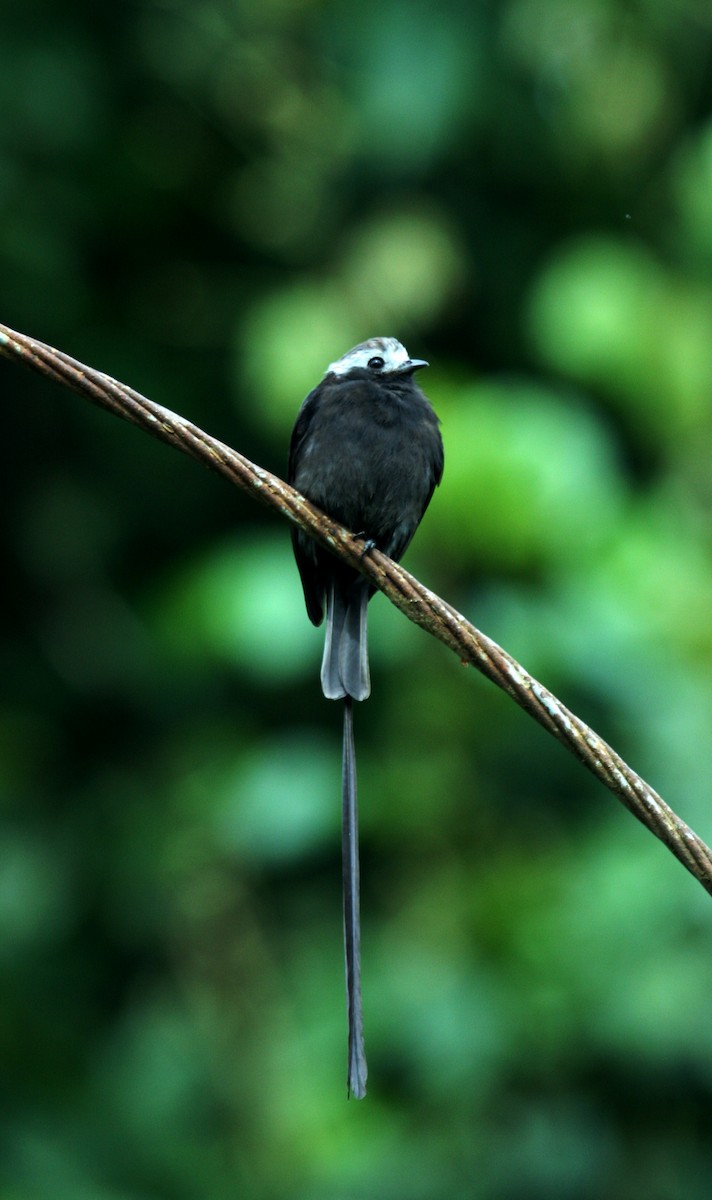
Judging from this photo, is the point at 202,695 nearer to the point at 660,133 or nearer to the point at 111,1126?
the point at 111,1126

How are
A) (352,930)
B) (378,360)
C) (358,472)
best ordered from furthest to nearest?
(378,360), (358,472), (352,930)

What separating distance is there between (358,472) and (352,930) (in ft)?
3.70

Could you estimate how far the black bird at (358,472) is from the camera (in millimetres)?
3191

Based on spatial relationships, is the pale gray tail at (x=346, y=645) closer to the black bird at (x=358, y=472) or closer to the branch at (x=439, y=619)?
the black bird at (x=358, y=472)

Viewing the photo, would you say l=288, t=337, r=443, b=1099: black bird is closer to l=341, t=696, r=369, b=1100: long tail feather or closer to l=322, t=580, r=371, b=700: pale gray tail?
l=322, t=580, r=371, b=700: pale gray tail

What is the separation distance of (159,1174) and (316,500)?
2.43m

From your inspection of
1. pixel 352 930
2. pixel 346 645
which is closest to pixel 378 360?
pixel 346 645

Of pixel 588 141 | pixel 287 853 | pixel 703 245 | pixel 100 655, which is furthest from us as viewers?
pixel 100 655

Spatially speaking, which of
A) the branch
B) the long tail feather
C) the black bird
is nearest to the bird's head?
the black bird

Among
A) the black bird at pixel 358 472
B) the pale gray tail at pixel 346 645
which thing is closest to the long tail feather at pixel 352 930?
the pale gray tail at pixel 346 645

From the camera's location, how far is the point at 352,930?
7.79 feet

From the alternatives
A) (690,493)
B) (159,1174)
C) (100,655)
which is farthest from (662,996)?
(100,655)

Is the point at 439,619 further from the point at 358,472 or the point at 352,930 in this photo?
the point at 358,472

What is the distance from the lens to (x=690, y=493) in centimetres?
424
